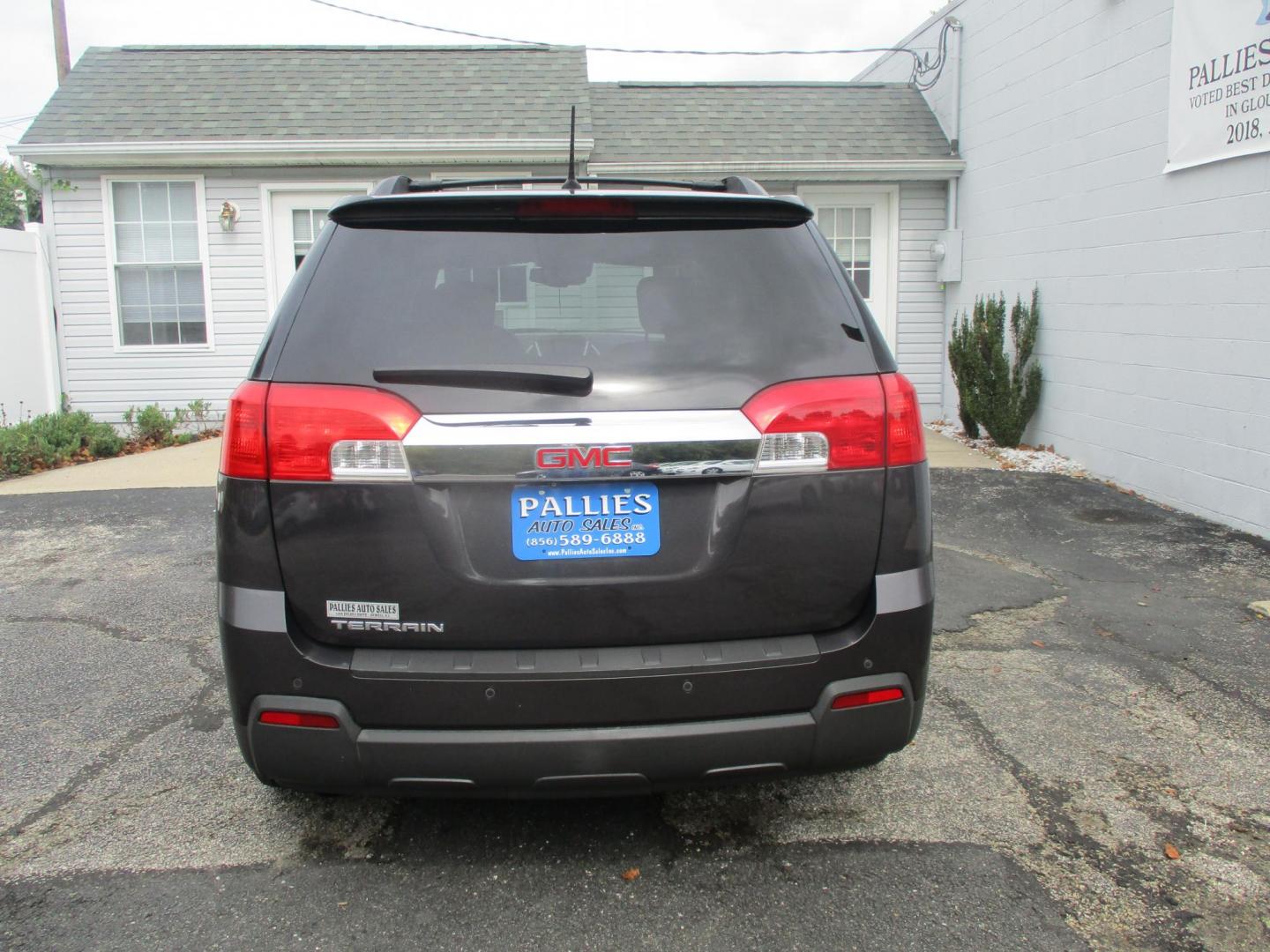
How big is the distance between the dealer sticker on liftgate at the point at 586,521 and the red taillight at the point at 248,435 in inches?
23.9

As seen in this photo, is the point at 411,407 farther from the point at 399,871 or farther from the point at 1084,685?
the point at 1084,685

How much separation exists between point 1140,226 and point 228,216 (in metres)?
8.97

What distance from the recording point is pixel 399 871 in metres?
2.57

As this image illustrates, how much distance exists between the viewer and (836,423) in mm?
2264

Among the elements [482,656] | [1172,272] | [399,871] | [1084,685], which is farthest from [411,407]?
[1172,272]

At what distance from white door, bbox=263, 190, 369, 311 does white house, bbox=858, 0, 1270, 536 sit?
6.88 m

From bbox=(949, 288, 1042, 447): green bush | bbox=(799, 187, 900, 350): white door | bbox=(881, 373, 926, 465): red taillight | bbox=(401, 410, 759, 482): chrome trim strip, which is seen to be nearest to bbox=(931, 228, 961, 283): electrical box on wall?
bbox=(799, 187, 900, 350): white door

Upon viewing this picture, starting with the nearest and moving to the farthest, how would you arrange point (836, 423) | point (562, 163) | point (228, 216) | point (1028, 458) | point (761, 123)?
point (836, 423) → point (1028, 458) → point (228, 216) → point (562, 163) → point (761, 123)

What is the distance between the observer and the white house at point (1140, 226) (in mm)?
6141

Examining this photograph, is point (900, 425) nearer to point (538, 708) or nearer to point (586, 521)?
point (586, 521)

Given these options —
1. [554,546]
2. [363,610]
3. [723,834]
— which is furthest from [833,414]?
[723,834]

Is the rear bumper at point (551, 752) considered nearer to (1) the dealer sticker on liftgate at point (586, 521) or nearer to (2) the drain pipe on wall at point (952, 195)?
(1) the dealer sticker on liftgate at point (586, 521)

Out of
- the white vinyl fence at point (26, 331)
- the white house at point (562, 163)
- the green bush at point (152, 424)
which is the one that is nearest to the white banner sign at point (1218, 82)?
the white house at point (562, 163)

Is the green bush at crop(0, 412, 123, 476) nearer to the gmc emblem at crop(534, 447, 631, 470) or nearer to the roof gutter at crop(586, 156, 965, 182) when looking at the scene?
the roof gutter at crop(586, 156, 965, 182)
